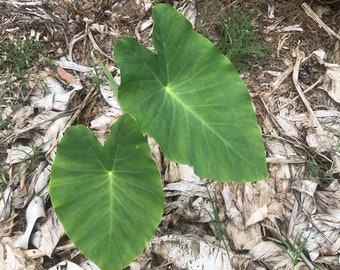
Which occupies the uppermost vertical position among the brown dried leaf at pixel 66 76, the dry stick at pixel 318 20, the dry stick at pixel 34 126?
the dry stick at pixel 318 20

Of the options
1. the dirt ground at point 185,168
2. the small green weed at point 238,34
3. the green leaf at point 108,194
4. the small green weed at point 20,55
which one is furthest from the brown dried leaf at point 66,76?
the green leaf at point 108,194

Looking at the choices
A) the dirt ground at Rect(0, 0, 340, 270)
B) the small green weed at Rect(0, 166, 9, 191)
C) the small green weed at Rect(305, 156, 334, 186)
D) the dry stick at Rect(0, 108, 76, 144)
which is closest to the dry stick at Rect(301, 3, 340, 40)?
the dirt ground at Rect(0, 0, 340, 270)

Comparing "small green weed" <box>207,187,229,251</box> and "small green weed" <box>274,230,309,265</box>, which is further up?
"small green weed" <box>207,187,229,251</box>

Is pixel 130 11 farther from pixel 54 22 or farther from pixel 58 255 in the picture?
pixel 58 255

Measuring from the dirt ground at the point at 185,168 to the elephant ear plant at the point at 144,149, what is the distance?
290mm

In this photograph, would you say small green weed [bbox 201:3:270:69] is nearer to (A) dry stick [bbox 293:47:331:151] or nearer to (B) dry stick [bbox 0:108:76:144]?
(A) dry stick [bbox 293:47:331:151]

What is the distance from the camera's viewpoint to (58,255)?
1697 mm

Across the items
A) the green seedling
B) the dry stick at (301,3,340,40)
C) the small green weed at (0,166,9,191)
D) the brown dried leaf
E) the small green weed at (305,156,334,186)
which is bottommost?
the green seedling

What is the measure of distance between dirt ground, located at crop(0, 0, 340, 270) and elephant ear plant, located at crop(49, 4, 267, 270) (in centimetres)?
29

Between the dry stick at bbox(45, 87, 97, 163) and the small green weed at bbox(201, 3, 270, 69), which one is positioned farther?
the small green weed at bbox(201, 3, 270, 69)

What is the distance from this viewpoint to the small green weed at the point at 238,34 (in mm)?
1968

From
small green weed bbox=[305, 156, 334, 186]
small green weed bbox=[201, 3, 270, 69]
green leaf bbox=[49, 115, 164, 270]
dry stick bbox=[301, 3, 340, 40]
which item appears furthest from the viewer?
dry stick bbox=[301, 3, 340, 40]

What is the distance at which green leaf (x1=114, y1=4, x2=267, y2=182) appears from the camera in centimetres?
141

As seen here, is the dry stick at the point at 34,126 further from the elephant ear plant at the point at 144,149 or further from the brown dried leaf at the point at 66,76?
the elephant ear plant at the point at 144,149
